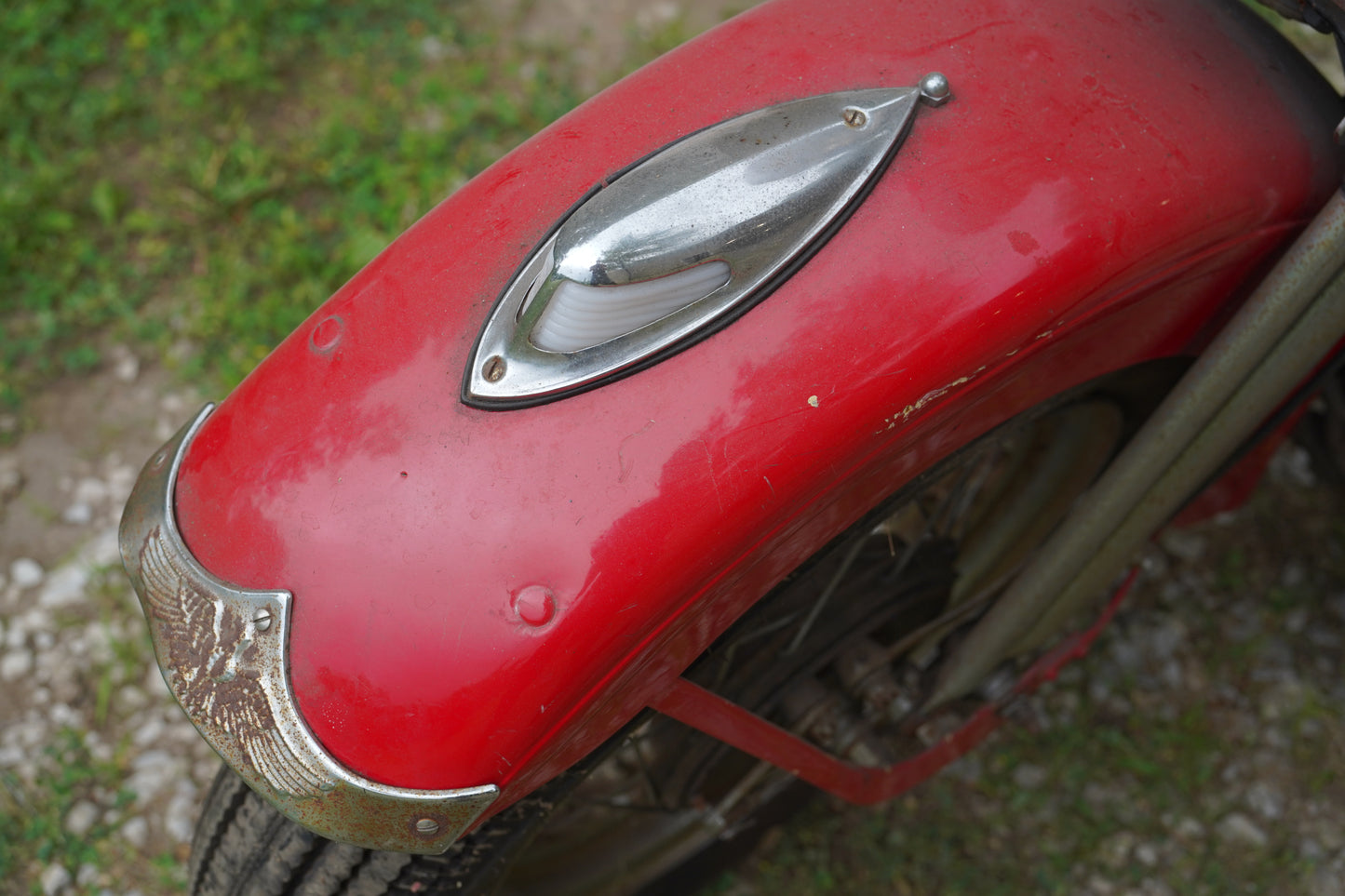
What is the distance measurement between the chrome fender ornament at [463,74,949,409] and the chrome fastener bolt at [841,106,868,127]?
2 cm

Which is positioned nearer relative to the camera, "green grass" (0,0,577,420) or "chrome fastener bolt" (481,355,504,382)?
"chrome fastener bolt" (481,355,504,382)

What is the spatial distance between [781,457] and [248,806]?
31.1 inches

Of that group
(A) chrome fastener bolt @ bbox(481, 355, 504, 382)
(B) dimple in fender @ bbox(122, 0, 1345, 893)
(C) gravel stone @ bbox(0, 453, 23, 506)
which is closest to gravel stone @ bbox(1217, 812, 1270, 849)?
(B) dimple in fender @ bbox(122, 0, 1345, 893)

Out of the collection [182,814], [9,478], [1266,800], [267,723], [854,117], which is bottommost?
[1266,800]

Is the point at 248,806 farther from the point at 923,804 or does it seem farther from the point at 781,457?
the point at 923,804

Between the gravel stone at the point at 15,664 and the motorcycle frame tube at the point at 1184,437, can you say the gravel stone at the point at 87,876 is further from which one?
the motorcycle frame tube at the point at 1184,437

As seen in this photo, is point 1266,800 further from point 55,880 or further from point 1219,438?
point 55,880

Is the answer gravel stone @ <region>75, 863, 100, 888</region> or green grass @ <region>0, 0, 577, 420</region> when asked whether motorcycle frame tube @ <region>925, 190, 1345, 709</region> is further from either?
green grass @ <region>0, 0, 577, 420</region>

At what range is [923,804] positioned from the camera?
1.95m

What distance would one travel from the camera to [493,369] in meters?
1.04

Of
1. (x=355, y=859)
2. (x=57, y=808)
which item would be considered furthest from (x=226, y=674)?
(x=57, y=808)

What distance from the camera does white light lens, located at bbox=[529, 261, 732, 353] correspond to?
3.41 feet

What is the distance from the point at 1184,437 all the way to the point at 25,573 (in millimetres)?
2192

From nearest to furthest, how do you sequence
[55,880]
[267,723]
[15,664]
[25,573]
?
[267,723]
[55,880]
[15,664]
[25,573]
